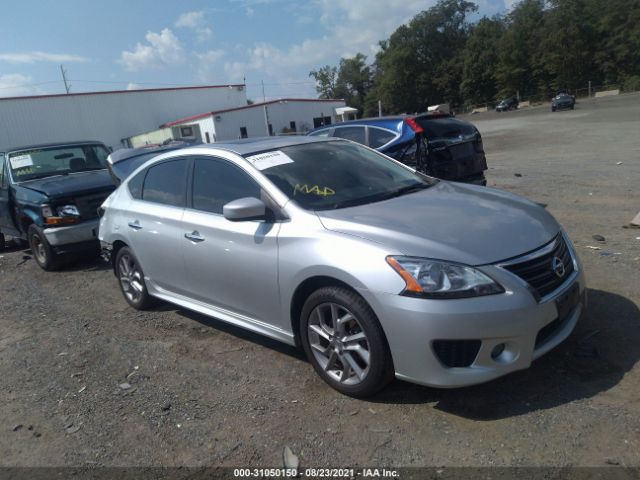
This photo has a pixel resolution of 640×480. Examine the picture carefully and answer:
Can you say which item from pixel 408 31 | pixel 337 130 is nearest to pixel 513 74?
pixel 408 31

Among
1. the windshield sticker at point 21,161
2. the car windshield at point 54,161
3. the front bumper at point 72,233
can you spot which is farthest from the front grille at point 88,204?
the windshield sticker at point 21,161

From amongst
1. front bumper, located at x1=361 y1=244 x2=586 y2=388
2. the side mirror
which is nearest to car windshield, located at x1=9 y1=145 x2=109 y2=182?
the side mirror

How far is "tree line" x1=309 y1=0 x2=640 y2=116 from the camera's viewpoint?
234 ft

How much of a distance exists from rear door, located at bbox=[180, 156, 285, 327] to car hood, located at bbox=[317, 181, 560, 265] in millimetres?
542

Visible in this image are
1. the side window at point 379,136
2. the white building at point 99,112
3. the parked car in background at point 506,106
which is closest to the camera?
the side window at point 379,136

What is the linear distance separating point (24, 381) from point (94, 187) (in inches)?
159

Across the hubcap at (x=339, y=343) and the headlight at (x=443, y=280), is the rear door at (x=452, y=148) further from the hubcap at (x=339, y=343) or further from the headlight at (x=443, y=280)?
the headlight at (x=443, y=280)

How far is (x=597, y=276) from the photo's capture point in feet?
16.4

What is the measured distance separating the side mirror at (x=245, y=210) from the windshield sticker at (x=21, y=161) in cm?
642

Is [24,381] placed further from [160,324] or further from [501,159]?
[501,159]

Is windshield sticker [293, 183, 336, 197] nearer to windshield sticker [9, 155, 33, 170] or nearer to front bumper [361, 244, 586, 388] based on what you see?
front bumper [361, 244, 586, 388]

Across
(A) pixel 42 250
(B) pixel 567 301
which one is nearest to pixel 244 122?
(A) pixel 42 250

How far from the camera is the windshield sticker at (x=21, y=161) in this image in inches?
336

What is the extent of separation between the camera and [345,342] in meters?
3.39
